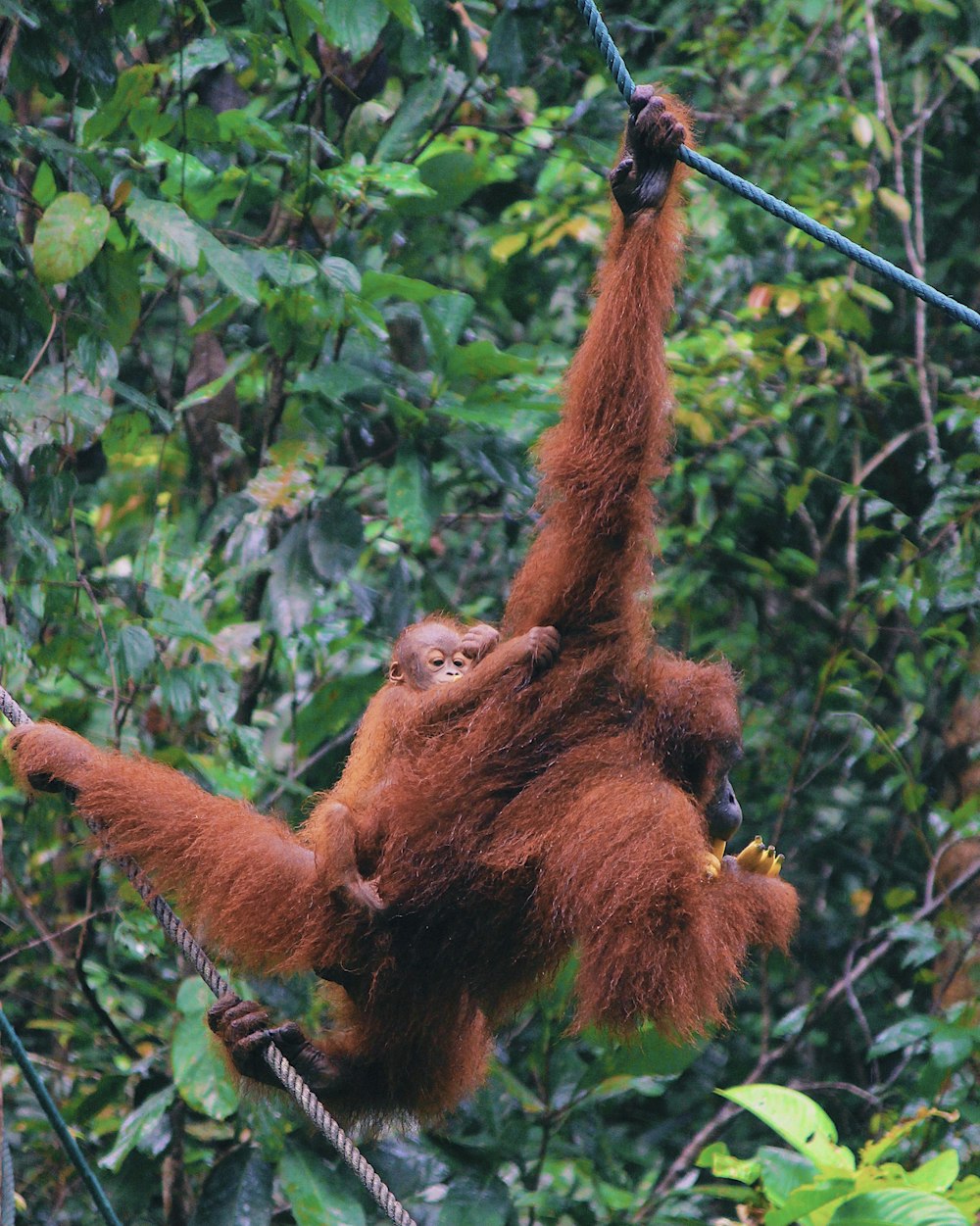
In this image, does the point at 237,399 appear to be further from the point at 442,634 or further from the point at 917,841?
the point at 917,841

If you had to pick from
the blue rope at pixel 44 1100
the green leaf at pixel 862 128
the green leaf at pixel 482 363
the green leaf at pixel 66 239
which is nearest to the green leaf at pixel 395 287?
the green leaf at pixel 482 363

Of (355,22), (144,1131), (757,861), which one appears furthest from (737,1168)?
(355,22)

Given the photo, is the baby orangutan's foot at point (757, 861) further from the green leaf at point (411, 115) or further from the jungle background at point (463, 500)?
the green leaf at point (411, 115)

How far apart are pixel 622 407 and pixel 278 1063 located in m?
1.36

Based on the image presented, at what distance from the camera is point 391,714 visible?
119 inches

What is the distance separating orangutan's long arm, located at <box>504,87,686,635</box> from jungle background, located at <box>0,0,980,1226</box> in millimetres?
636

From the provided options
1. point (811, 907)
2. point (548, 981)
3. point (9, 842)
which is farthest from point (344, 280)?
point (811, 907)

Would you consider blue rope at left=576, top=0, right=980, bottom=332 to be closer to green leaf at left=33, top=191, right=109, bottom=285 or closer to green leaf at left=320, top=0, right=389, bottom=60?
green leaf at left=320, top=0, right=389, bottom=60

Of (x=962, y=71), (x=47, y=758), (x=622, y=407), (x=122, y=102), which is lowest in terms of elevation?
(x=47, y=758)

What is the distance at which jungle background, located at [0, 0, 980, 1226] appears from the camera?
351cm

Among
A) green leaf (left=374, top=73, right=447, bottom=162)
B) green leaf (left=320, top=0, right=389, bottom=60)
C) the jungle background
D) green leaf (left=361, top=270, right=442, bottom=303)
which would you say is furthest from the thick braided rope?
green leaf (left=374, top=73, right=447, bottom=162)

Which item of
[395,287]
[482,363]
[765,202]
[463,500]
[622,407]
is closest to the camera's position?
[765,202]

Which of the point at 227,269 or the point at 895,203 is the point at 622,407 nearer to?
the point at 227,269

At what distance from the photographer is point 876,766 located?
14.9 feet
